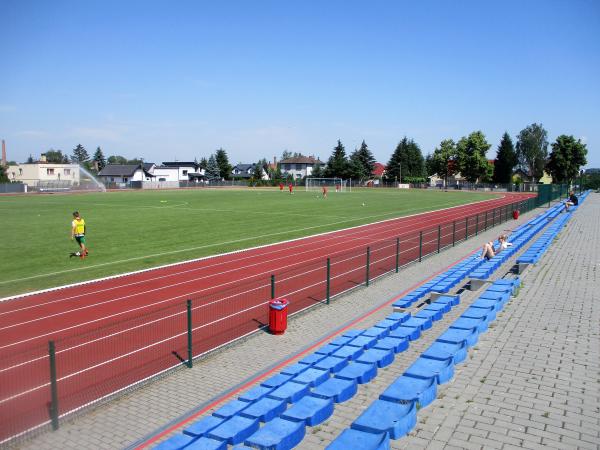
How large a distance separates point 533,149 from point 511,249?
111m

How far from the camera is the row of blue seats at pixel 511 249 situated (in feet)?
51.1

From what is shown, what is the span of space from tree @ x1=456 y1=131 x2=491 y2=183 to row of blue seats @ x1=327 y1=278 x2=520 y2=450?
109m

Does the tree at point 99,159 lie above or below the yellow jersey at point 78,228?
above

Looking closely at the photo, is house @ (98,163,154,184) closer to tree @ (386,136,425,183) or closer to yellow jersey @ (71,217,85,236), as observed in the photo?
tree @ (386,136,425,183)

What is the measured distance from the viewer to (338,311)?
13.3 metres

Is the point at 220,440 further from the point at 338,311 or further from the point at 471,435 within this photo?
the point at 338,311

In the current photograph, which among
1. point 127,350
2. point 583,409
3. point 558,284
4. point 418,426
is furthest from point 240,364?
point 558,284

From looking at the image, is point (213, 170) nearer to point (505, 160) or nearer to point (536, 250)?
point (505, 160)

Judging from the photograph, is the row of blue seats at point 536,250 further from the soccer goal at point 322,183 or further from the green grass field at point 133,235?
the soccer goal at point 322,183

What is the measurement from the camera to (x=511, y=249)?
2027cm

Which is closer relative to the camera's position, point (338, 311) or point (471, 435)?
point (471, 435)

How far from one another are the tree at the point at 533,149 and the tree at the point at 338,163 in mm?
43712

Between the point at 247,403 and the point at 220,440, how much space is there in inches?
46.9

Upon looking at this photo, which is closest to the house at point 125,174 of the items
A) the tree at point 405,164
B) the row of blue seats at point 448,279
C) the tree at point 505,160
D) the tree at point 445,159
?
the tree at point 405,164
